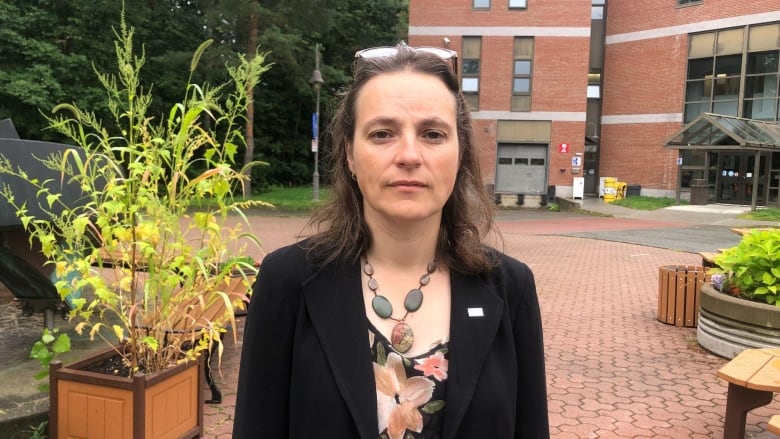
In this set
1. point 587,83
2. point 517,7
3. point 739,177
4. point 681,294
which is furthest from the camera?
point 587,83

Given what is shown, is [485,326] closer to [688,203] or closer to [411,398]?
[411,398]

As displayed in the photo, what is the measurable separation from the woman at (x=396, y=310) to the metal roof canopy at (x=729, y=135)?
85.9ft

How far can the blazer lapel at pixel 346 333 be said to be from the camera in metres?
1.40

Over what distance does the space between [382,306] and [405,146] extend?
0.42 meters

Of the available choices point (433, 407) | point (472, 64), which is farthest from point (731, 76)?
point (433, 407)

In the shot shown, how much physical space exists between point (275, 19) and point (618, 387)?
73.6 ft

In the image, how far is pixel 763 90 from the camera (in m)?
28.4

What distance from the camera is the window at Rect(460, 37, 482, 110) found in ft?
98.1

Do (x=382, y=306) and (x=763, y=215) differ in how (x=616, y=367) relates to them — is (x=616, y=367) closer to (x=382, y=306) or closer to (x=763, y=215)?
(x=382, y=306)

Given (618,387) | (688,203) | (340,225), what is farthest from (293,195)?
(340,225)

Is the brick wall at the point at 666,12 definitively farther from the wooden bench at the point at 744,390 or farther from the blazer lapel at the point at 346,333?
the blazer lapel at the point at 346,333

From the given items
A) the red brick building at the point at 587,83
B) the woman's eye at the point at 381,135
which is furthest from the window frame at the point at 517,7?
the woman's eye at the point at 381,135

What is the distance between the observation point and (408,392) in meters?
1.46

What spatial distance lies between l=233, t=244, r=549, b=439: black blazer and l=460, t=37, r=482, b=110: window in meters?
29.1
